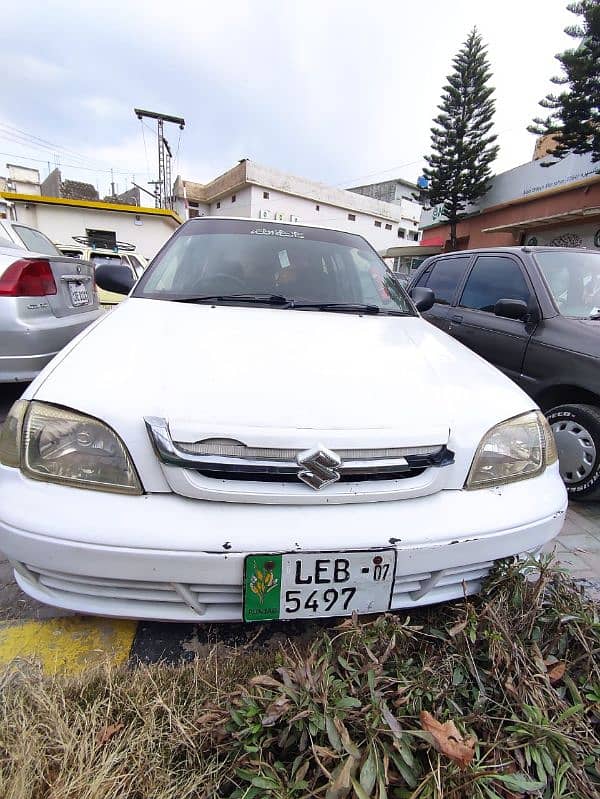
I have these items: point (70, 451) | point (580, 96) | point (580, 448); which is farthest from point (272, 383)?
point (580, 96)

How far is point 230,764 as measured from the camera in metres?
0.95

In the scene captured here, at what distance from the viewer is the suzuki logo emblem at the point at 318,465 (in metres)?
1.07

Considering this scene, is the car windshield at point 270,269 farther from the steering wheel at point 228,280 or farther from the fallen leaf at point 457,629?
the fallen leaf at point 457,629

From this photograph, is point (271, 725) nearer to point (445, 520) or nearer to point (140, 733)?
point (140, 733)

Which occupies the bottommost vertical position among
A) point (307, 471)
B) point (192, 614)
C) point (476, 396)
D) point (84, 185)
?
point (192, 614)

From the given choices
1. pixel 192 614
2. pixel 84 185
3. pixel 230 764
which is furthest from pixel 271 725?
pixel 84 185

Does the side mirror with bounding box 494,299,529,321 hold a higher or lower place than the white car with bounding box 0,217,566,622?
higher

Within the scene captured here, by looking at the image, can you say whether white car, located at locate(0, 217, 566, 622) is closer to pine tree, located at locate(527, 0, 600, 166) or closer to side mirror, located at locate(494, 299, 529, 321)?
side mirror, located at locate(494, 299, 529, 321)

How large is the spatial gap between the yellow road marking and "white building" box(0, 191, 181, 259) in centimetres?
1884

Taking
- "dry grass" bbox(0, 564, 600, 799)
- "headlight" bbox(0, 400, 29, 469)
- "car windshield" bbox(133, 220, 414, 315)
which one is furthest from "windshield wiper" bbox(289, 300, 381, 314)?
"dry grass" bbox(0, 564, 600, 799)

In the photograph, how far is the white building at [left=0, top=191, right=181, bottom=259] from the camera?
1803 cm

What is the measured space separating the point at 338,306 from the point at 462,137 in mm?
25149

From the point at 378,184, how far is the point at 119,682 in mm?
48936

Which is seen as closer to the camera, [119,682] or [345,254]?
[119,682]
